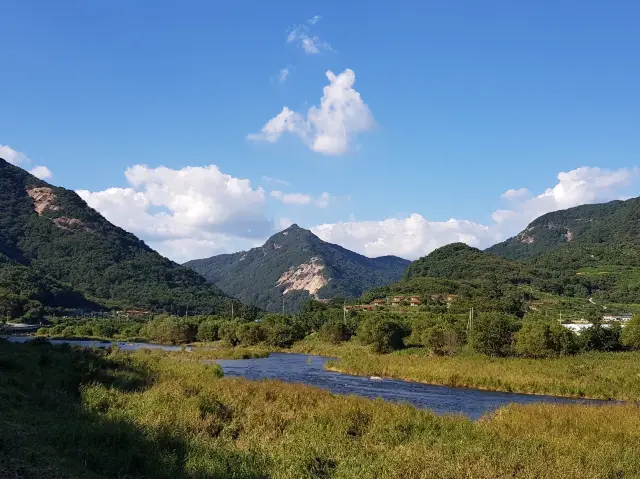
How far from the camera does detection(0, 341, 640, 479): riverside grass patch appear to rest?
14516mm

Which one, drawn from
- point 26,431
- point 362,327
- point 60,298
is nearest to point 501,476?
point 26,431

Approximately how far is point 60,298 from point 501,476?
187309 millimetres

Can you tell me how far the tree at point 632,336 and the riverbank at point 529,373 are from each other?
16.4 feet

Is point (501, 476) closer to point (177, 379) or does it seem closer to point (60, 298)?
point (177, 379)

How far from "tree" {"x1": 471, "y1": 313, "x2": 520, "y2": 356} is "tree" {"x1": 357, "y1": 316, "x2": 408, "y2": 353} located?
17.8m

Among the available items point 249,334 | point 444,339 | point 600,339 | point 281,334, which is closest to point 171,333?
point 249,334

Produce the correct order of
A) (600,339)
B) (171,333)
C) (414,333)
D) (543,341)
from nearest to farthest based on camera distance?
(543,341)
(600,339)
(414,333)
(171,333)

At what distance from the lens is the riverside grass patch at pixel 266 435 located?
14516mm

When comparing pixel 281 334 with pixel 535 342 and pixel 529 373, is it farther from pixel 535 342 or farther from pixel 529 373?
pixel 529 373

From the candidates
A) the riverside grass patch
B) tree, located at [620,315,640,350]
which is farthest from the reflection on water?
tree, located at [620,315,640,350]

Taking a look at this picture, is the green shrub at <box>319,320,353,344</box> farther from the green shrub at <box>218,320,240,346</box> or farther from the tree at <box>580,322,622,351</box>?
the tree at <box>580,322,622,351</box>

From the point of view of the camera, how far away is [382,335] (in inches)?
3327

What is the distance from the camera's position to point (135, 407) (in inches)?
900

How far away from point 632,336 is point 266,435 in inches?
2565
